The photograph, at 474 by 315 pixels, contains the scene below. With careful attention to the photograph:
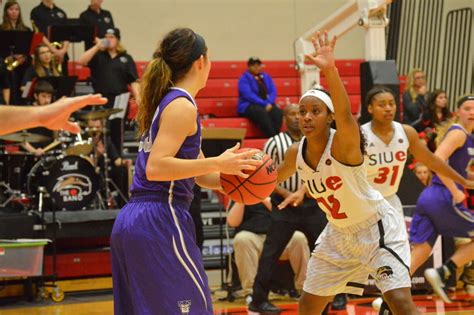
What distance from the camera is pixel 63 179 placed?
36.3 ft

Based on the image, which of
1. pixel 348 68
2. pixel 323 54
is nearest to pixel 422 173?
pixel 323 54

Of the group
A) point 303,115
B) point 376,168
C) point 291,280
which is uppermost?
point 303,115

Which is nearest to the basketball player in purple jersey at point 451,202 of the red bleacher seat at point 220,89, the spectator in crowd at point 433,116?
the spectator in crowd at point 433,116

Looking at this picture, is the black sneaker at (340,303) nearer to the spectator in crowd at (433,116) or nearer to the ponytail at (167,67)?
the spectator in crowd at (433,116)

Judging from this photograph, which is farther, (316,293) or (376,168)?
(376,168)

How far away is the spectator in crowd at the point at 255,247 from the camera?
29.2 feet

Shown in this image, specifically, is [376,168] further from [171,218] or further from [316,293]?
[171,218]

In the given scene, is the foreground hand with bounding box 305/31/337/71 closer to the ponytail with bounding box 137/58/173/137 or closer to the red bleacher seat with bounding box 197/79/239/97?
the ponytail with bounding box 137/58/173/137

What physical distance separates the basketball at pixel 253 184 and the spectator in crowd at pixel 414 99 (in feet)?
30.7

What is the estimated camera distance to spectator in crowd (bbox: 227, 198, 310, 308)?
29.2ft

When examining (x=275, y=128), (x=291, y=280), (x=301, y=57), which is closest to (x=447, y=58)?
(x=275, y=128)

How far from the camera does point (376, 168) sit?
6.92 metres

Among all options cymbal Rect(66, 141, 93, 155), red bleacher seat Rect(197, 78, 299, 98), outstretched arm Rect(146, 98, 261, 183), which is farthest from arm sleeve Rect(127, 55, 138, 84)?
outstretched arm Rect(146, 98, 261, 183)

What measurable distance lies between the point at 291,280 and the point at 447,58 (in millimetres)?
8630
